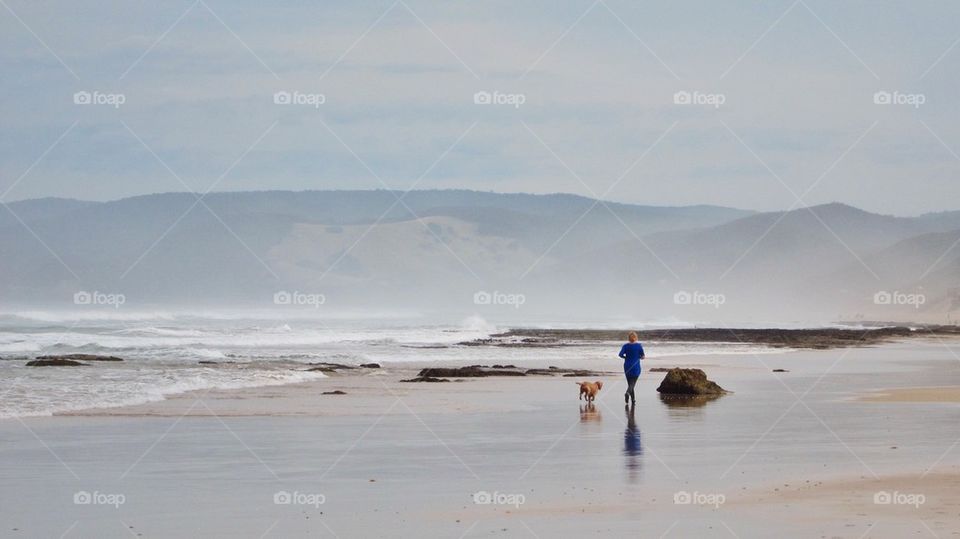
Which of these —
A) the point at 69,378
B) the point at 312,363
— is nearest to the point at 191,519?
the point at 69,378

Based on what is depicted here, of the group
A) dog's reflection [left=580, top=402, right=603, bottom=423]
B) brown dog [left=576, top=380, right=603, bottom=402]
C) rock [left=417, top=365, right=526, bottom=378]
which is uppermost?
rock [left=417, top=365, right=526, bottom=378]

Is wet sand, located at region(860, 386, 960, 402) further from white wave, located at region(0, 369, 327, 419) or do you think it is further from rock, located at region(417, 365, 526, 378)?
white wave, located at region(0, 369, 327, 419)

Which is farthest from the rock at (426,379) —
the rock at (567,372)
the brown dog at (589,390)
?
the brown dog at (589,390)

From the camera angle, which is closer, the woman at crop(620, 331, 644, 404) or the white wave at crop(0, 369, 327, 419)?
the white wave at crop(0, 369, 327, 419)

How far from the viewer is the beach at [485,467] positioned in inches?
440

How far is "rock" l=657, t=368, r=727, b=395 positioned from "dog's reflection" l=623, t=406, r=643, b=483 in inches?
183

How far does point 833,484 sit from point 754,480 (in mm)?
773

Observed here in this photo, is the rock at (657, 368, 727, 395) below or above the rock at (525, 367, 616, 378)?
below

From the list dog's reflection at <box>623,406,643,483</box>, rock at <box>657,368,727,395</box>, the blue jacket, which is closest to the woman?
the blue jacket

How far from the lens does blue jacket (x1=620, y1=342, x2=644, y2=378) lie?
75.7 feet

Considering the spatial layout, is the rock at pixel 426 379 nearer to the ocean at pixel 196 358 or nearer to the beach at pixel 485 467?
the ocean at pixel 196 358

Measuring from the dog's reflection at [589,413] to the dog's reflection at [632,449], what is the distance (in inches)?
21.7

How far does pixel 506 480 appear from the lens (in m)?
13.5

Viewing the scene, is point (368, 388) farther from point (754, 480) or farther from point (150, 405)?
point (754, 480)
